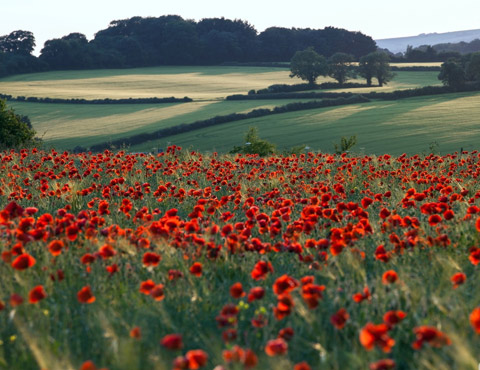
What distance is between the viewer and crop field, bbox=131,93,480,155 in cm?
3128

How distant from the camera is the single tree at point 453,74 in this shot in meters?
56.5

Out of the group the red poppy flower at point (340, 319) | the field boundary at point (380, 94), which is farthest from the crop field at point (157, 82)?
the red poppy flower at point (340, 319)

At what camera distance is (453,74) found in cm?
5659

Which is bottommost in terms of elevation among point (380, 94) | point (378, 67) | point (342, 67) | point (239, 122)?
point (239, 122)

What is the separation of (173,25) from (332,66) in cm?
3993

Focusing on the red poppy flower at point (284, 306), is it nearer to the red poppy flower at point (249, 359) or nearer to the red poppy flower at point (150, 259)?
the red poppy flower at point (249, 359)

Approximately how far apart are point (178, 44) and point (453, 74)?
59193mm

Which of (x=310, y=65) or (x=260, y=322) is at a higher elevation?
(x=310, y=65)

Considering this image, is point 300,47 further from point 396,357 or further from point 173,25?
point 396,357

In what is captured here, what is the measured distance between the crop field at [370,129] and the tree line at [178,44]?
5961 cm

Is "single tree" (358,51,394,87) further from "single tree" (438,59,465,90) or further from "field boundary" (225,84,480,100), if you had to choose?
"field boundary" (225,84,480,100)

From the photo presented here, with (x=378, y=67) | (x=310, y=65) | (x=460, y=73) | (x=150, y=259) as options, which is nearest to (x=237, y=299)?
(x=150, y=259)

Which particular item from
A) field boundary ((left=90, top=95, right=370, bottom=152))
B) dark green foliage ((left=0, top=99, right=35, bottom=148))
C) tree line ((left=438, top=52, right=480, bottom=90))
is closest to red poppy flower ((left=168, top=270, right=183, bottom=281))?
dark green foliage ((left=0, top=99, right=35, bottom=148))

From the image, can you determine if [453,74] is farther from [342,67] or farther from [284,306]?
[284,306]
